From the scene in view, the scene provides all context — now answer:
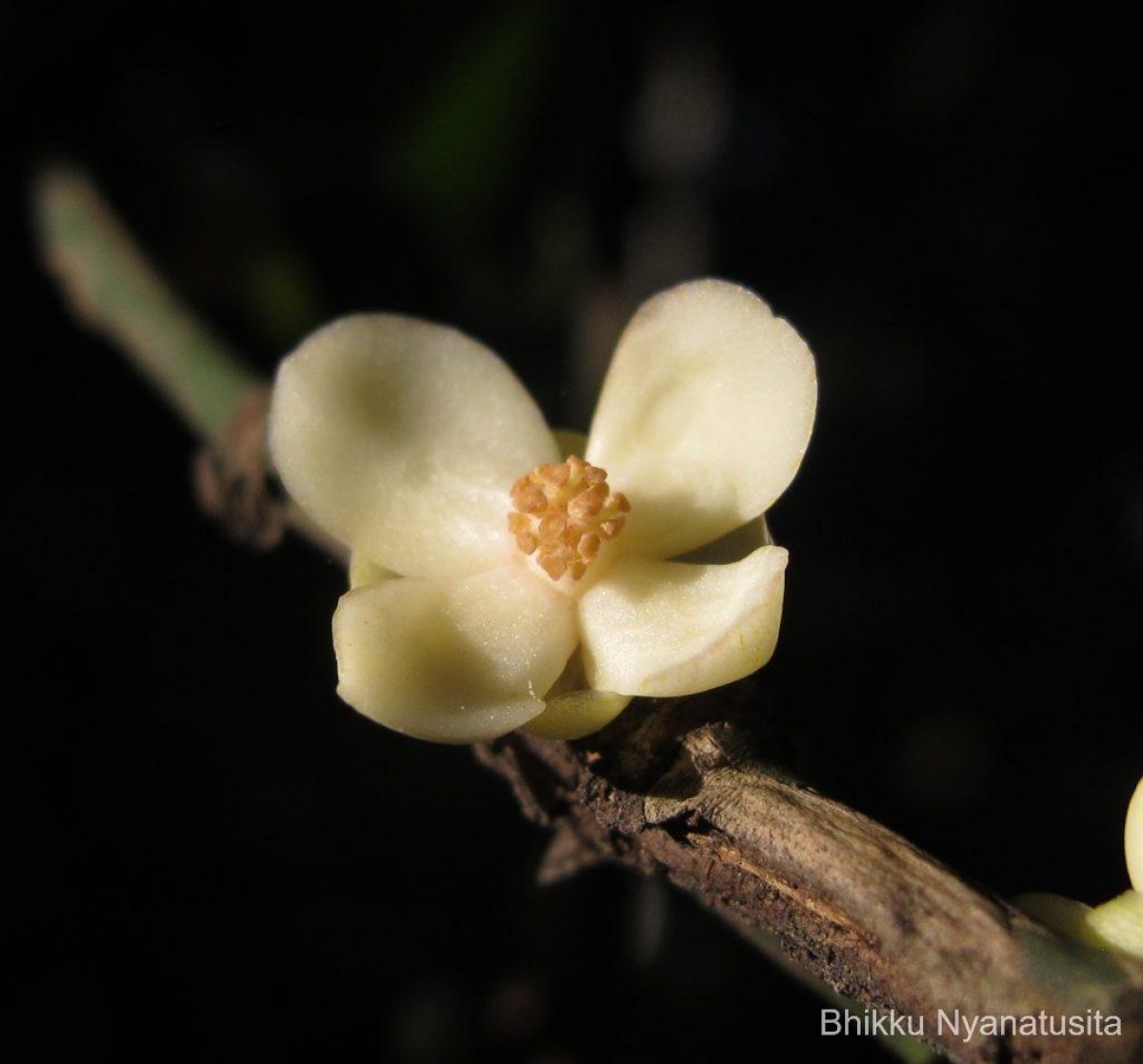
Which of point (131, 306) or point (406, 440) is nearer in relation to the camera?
point (406, 440)

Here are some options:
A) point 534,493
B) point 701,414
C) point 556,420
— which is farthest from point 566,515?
point 556,420

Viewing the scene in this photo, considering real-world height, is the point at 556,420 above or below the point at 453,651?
above

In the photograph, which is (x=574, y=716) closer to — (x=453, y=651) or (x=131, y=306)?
(x=453, y=651)

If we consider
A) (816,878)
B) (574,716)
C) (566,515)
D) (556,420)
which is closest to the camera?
(816,878)

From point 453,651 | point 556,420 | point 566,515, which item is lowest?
point 453,651

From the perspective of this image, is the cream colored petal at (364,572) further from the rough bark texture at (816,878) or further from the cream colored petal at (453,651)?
the rough bark texture at (816,878)

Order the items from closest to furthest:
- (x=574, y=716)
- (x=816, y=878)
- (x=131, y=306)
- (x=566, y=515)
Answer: (x=816, y=878), (x=574, y=716), (x=566, y=515), (x=131, y=306)

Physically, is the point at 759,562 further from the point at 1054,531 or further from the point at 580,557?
the point at 1054,531

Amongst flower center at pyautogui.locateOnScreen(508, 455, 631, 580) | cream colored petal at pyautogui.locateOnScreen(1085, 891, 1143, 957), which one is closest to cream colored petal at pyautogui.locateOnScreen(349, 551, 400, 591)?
flower center at pyautogui.locateOnScreen(508, 455, 631, 580)
